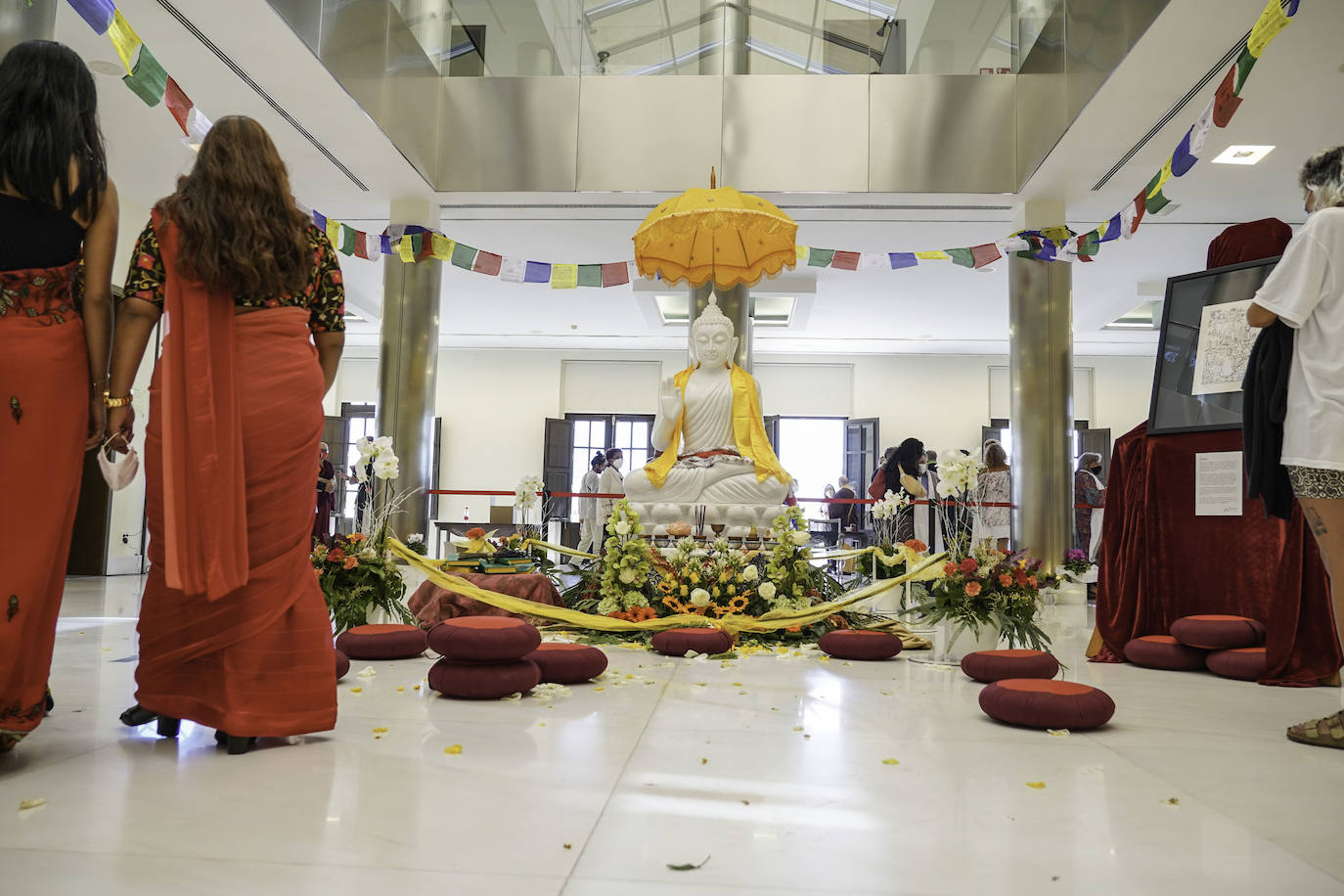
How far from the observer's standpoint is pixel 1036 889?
1.50 metres

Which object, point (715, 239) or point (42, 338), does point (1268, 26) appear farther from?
point (42, 338)

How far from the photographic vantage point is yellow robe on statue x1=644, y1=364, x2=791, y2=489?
6.47m

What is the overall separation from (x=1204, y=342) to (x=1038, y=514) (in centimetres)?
446

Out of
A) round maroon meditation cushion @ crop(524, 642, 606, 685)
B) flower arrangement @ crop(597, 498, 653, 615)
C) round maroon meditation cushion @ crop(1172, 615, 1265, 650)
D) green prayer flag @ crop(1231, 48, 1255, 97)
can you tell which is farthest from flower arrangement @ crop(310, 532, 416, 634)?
green prayer flag @ crop(1231, 48, 1255, 97)

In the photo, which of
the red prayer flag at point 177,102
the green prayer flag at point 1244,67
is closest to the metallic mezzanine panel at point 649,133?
the red prayer flag at point 177,102

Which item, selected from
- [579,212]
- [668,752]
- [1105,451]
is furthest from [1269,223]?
[1105,451]

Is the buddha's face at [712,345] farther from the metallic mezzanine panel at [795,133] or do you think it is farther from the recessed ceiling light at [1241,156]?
the recessed ceiling light at [1241,156]

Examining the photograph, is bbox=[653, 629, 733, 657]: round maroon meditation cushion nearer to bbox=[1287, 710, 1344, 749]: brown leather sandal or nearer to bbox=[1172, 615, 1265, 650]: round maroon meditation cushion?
bbox=[1172, 615, 1265, 650]: round maroon meditation cushion

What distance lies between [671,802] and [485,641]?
1.25m

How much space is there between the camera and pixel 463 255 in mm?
7863

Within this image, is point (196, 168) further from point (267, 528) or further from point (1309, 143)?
point (1309, 143)

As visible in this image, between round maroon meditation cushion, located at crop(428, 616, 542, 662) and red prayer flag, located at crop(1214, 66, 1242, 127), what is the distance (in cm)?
424

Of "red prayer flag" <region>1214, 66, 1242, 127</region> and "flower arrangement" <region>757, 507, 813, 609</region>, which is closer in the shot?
"red prayer flag" <region>1214, 66, 1242, 127</region>

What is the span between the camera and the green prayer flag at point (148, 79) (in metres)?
4.83
